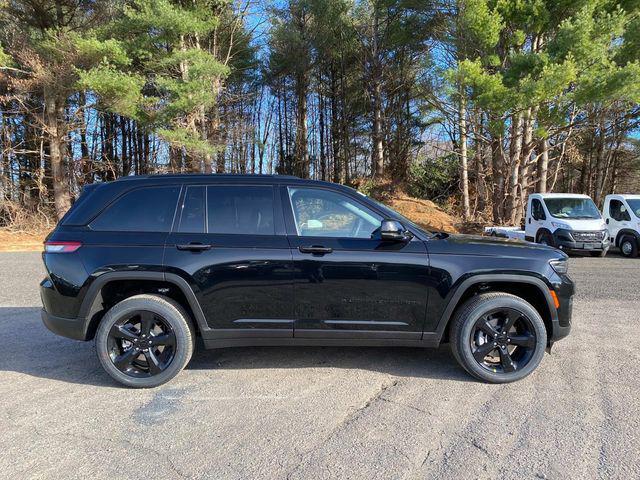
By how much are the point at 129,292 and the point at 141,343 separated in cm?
48

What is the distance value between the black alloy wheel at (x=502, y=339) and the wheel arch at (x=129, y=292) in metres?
2.38

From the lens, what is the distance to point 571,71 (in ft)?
42.0

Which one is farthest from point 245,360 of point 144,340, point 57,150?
point 57,150

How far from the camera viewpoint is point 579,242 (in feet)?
40.0

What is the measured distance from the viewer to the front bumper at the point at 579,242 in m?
12.2

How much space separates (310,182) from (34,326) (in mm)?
4065

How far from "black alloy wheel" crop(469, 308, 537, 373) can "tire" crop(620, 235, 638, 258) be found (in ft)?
38.4

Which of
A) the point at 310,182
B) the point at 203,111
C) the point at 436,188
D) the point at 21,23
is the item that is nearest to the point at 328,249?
the point at 310,182

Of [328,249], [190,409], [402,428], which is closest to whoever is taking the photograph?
[402,428]

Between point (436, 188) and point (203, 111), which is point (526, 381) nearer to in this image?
point (203, 111)

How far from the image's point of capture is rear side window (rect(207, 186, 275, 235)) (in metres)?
3.88

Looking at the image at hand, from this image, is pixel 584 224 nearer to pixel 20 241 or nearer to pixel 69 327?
pixel 69 327

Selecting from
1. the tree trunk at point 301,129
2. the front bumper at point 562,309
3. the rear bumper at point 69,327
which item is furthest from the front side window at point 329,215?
the tree trunk at point 301,129

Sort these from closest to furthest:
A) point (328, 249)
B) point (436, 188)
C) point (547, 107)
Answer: point (328, 249) < point (547, 107) < point (436, 188)
